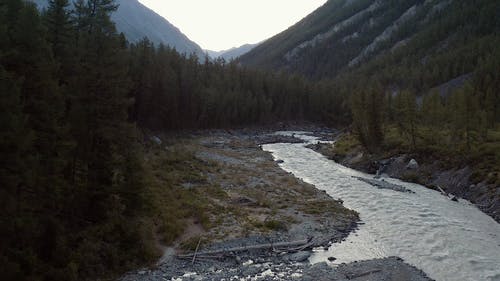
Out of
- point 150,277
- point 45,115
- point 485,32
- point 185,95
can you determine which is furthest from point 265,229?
point 485,32

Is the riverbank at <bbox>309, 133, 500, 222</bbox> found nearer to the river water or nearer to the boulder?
the boulder

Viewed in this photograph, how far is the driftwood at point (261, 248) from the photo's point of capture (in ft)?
81.6

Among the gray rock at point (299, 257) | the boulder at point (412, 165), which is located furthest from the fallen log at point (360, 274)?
the boulder at point (412, 165)

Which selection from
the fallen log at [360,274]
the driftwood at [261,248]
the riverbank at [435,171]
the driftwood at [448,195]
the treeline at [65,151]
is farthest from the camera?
the driftwood at [448,195]

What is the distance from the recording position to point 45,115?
19.8 meters

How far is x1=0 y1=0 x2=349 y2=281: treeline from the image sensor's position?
1742 cm

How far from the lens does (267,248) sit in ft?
87.2

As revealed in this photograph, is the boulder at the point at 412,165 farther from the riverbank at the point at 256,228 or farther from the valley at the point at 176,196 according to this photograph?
the riverbank at the point at 256,228

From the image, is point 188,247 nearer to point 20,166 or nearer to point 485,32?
point 20,166

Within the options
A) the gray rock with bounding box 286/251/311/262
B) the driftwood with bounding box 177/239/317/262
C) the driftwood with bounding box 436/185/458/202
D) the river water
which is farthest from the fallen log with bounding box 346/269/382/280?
the driftwood with bounding box 436/185/458/202

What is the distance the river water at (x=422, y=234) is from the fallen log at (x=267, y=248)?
1.42 m

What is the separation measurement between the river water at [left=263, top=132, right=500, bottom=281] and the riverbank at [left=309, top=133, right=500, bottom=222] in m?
1.61

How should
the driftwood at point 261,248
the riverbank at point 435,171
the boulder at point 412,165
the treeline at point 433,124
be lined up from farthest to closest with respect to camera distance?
the treeline at point 433,124 → the boulder at point 412,165 → the riverbank at point 435,171 → the driftwood at point 261,248

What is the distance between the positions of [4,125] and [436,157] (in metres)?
49.7
